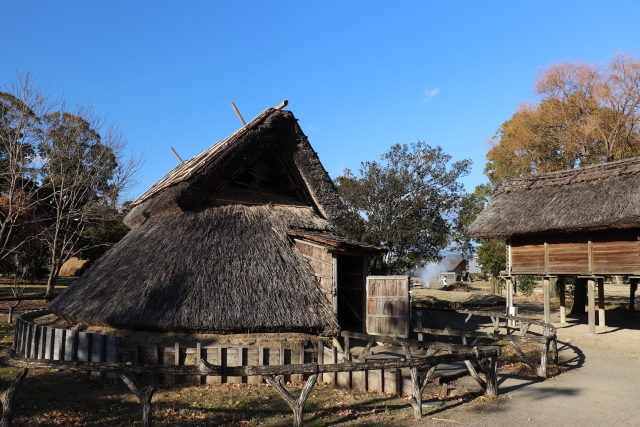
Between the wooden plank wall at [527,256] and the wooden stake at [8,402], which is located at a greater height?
the wooden plank wall at [527,256]

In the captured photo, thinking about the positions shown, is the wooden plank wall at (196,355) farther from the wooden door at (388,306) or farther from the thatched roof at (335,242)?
the wooden door at (388,306)

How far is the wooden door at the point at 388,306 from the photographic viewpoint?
12.6m

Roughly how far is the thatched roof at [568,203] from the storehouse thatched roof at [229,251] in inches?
337

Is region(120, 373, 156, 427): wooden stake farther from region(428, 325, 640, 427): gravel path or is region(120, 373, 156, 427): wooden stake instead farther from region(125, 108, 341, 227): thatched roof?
region(125, 108, 341, 227): thatched roof

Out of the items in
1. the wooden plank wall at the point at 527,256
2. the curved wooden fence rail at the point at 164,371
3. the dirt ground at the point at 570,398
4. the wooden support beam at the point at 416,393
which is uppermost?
the wooden plank wall at the point at 527,256

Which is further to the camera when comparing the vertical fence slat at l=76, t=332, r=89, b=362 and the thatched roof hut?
the thatched roof hut

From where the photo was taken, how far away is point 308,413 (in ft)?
23.9

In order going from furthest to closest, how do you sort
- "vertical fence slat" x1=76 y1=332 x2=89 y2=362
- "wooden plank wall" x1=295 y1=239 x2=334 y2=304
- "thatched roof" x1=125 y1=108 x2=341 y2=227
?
"thatched roof" x1=125 y1=108 x2=341 y2=227, "wooden plank wall" x1=295 y1=239 x2=334 y2=304, "vertical fence slat" x1=76 y1=332 x2=89 y2=362

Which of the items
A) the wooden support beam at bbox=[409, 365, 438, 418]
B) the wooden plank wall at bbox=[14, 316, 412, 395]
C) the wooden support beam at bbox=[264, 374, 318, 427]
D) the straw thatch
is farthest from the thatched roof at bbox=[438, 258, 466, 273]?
the wooden support beam at bbox=[264, 374, 318, 427]

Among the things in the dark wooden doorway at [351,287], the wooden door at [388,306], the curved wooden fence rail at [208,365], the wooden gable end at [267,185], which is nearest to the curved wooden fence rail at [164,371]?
the curved wooden fence rail at [208,365]

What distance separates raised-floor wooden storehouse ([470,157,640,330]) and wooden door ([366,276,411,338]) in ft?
27.1

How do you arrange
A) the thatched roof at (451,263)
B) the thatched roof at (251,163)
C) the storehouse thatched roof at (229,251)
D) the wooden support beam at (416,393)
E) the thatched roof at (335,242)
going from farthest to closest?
the thatched roof at (451,263)
the thatched roof at (251,163)
the thatched roof at (335,242)
the storehouse thatched roof at (229,251)
the wooden support beam at (416,393)

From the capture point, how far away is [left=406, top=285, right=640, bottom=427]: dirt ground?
689 cm

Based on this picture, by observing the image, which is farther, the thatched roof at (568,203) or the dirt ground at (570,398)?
the thatched roof at (568,203)
